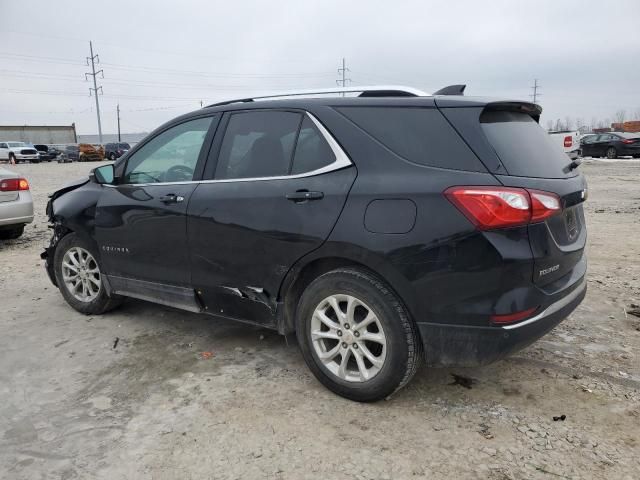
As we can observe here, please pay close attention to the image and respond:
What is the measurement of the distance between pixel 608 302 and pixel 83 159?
1805 inches

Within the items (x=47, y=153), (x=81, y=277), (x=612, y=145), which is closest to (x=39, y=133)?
(x=47, y=153)

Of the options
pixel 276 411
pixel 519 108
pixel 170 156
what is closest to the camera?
pixel 276 411

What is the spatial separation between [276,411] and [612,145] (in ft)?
99.3

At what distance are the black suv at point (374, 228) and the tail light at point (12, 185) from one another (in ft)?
15.4

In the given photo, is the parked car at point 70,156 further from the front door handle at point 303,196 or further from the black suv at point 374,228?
the front door handle at point 303,196

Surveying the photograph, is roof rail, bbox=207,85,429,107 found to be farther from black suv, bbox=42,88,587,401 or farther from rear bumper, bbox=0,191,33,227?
rear bumper, bbox=0,191,33,227

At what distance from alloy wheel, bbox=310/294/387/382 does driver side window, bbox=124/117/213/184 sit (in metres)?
1.48

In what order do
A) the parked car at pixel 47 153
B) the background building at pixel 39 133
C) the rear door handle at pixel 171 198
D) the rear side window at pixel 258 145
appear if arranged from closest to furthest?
1. the rear side window at pixel 258 145
2. the rear door handle at pixel 171 198
3. the parked car at pixel 47 153
4. the background building at pixel 39 133

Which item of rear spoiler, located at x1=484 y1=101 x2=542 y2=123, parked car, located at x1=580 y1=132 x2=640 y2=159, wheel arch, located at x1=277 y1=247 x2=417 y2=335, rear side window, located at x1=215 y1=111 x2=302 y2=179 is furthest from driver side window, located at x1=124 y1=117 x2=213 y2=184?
parked car, located at x1=580 y1=132 x2=640 y2=159

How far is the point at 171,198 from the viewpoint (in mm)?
3801

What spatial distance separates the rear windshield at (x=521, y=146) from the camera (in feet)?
9.13

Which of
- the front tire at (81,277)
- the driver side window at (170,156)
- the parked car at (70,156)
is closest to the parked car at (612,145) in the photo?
the driver side window at (170,156)

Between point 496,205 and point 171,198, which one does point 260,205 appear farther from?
point 496,205

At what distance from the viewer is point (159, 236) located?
12.8 ft
